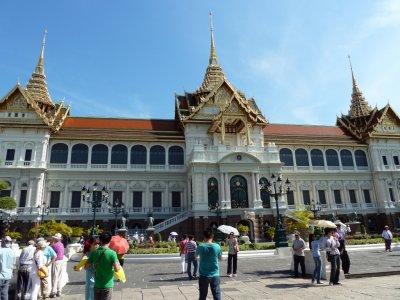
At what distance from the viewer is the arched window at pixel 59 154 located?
36719mm

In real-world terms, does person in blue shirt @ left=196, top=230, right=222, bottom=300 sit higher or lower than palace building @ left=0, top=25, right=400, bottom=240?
lower

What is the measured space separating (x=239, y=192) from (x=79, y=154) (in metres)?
18.0

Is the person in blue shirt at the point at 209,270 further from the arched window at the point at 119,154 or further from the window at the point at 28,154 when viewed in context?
the window at the point at 28,154

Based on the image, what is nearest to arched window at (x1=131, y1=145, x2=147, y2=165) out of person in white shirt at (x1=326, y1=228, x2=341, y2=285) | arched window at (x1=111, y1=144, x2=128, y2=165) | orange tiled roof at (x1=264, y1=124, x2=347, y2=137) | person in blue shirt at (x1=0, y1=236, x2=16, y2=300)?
arched window at (x1=111, y1=144, x2=128, y2=165)

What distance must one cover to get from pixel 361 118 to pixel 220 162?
28491mm

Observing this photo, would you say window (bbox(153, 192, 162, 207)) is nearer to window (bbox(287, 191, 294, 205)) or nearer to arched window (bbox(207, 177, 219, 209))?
arched window (bbox(207, 177, 219, 209))

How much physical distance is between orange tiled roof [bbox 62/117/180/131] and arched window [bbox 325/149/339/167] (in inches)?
760

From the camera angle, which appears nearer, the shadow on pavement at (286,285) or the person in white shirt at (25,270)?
the person in white shirt at (25,270)

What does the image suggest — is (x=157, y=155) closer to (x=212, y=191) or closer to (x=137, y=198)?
(x=137, y=198)

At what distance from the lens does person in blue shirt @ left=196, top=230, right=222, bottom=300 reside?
6758 millimetres

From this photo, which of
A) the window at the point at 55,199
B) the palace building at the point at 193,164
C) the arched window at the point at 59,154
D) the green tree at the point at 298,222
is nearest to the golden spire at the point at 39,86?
the palace building at the point at 193,164

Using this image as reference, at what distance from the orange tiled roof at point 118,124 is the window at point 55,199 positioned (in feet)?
26.3

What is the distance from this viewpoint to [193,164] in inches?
1326

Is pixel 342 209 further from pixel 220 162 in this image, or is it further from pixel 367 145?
pixel 220 162
